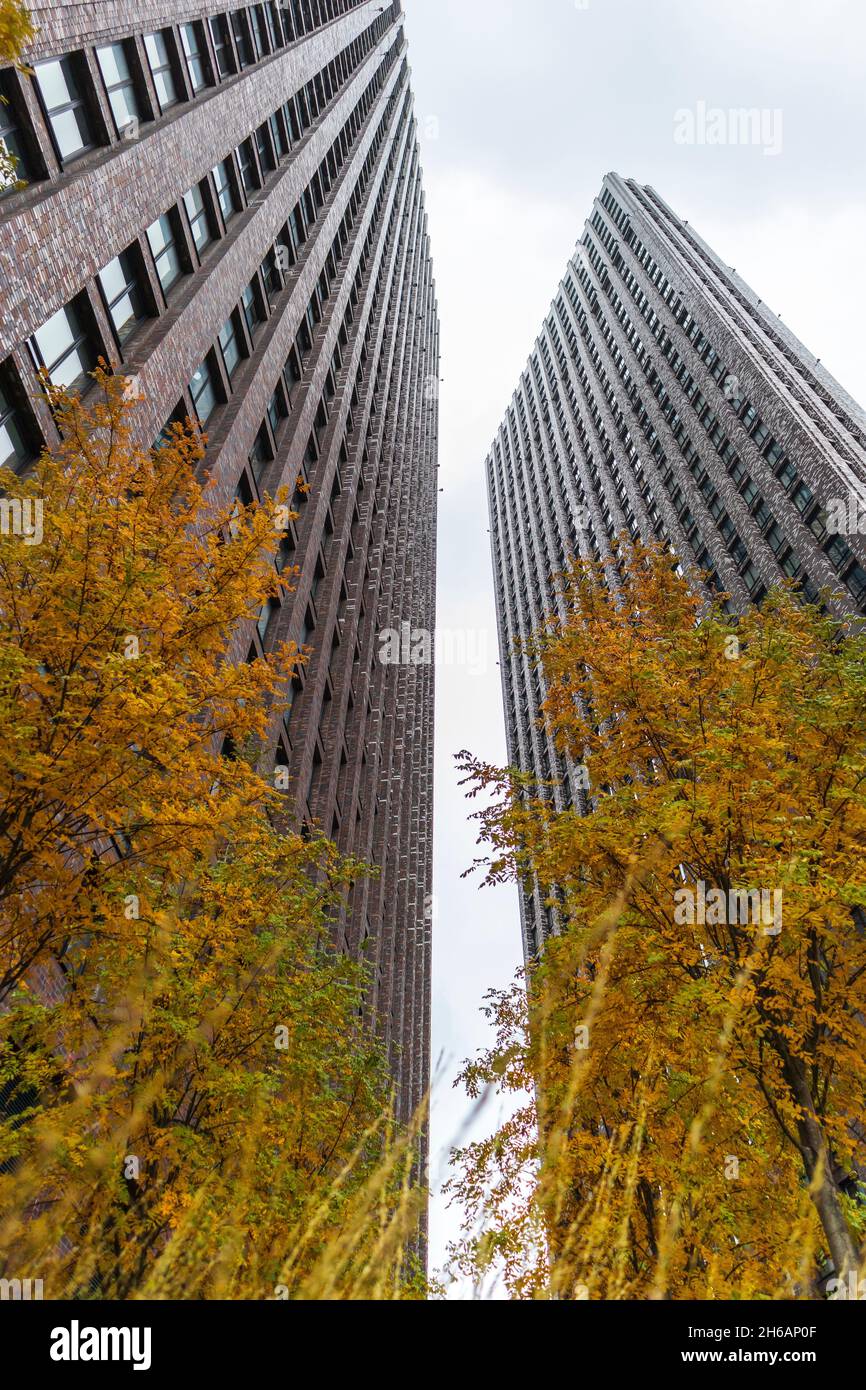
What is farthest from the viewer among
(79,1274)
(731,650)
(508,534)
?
(508,534)

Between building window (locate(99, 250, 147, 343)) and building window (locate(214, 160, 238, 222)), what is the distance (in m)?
8.06

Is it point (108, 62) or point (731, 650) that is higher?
point (108, 62)

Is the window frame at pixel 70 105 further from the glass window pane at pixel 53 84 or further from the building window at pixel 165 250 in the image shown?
the building window at pixel 165 250

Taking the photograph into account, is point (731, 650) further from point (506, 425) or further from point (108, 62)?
point (506, 425)

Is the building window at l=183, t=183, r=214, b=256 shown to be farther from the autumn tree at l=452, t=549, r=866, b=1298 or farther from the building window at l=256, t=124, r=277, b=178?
the autumn tree at l=452, t=549, r=866, b=1298

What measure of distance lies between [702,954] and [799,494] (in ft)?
129

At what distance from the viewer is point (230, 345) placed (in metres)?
25.3

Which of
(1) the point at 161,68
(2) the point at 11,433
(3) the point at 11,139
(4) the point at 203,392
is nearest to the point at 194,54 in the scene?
(1) the point at 161,68

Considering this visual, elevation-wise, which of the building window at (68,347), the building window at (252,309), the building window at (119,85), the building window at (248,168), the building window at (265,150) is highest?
the building window at (265,150)

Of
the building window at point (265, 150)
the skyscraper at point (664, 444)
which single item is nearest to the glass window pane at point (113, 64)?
the building window at point (265, 150)

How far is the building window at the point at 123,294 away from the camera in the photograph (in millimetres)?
17938

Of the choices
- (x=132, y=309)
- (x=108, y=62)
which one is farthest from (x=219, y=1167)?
(x=108, y=62)

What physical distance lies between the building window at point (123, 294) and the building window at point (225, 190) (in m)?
8.06
